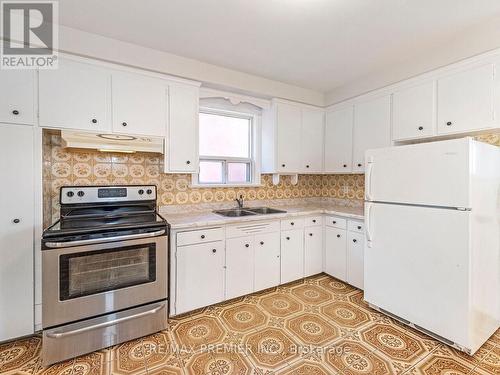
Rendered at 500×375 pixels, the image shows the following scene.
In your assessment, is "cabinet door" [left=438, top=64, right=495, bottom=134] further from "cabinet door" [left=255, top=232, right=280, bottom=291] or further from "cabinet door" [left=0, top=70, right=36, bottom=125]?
"cabinet door" [left=0, top=70, right=36, bottom=125]

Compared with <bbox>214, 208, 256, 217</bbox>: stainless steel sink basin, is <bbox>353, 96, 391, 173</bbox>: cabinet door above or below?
above

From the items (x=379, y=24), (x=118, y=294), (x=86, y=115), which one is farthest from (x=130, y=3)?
(x=118, y=294)

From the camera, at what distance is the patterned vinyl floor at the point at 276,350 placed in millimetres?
1713

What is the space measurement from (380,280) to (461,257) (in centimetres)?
73

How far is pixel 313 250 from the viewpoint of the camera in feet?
10.5

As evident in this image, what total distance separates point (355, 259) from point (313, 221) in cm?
66

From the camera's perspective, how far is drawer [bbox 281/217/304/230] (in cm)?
293

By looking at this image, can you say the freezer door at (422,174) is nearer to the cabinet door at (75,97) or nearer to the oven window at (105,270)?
the oven window at (105,270)

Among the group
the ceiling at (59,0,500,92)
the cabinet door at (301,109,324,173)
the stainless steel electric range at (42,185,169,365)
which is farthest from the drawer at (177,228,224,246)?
the ceiling at (59,0,500,92)

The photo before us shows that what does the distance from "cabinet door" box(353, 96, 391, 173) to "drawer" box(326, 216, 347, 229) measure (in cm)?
66

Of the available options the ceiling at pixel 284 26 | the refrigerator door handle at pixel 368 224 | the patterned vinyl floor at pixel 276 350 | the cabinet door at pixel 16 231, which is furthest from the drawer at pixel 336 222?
the cabinet door at pixel 16 231

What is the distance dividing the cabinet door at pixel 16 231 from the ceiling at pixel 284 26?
105 centimetres

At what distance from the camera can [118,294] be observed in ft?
6.30

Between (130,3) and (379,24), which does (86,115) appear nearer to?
(130,3)
